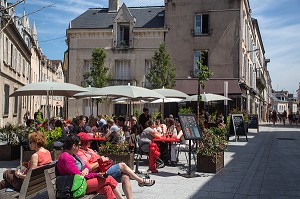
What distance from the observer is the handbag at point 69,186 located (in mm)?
5164

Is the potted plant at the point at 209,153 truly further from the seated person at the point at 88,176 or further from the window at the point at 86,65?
the window at the point at 86,65

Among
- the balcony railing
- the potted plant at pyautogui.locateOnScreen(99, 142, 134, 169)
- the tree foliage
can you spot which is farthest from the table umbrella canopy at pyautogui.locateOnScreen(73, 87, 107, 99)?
the balcony railing

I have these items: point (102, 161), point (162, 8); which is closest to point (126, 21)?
point (162, 8)

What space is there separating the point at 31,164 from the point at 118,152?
328 centimetres

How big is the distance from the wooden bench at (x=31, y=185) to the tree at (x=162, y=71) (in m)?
22.0

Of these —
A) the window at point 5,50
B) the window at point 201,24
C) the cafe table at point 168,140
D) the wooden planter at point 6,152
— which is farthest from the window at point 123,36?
the cafe table at point 168,140

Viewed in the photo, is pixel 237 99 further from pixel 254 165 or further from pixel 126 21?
pixel 254 165

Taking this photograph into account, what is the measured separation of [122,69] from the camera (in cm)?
3086

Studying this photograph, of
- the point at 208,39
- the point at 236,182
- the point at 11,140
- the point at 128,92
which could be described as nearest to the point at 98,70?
the point at 208,39

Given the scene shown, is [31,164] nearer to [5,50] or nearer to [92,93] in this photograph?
[92,93]

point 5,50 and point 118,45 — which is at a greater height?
point 118,45

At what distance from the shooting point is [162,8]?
32.8 meters

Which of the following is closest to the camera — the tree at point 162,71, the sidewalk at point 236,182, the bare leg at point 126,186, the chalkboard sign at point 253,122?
the bare leg at point 126,186

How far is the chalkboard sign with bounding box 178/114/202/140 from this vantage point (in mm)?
8572
